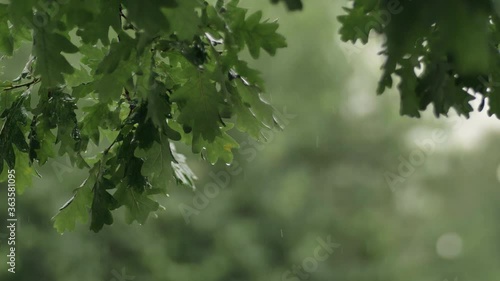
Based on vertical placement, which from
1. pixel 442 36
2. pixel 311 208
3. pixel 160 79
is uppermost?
pixel 442 36

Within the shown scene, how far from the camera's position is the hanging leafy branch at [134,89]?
915 millimetres

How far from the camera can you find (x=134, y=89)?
107cm

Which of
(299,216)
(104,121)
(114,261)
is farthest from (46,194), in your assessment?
(104,121)

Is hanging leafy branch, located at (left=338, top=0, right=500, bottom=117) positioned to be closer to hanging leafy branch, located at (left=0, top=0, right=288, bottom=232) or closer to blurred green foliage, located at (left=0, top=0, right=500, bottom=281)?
hanging leafy branch, located at (left=0, top=0, right=288, bottom=232)

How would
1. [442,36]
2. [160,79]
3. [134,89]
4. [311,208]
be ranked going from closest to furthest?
[442,36] < [134,89] < [160,79] < [311,208]

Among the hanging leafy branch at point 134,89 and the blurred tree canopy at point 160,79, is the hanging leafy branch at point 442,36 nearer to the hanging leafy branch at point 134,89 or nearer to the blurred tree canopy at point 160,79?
the blurred tree canopy at point 160,79

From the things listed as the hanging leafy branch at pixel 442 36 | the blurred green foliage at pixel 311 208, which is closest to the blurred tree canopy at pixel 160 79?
the hanging leafy branch at pixel 442 36

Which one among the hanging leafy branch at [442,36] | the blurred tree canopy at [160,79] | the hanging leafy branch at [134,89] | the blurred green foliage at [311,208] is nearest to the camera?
the hanging leafy branch at [442,36]

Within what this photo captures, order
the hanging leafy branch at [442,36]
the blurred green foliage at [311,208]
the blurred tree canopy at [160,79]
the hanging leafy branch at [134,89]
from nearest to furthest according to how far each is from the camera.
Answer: the hanging leafy branch at [442,36] → the blurred tree canopy at [160,79] → the hanging leafy branch at [134,89] → the blurred green foliage at [311,208]

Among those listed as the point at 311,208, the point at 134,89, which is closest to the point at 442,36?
the point at 134,89

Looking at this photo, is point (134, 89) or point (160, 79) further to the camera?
point (160, 79)

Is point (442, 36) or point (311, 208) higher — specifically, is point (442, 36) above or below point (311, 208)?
above

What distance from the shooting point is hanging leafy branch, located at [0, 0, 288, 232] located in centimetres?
92

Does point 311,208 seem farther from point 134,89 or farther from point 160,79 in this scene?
point 134,89
